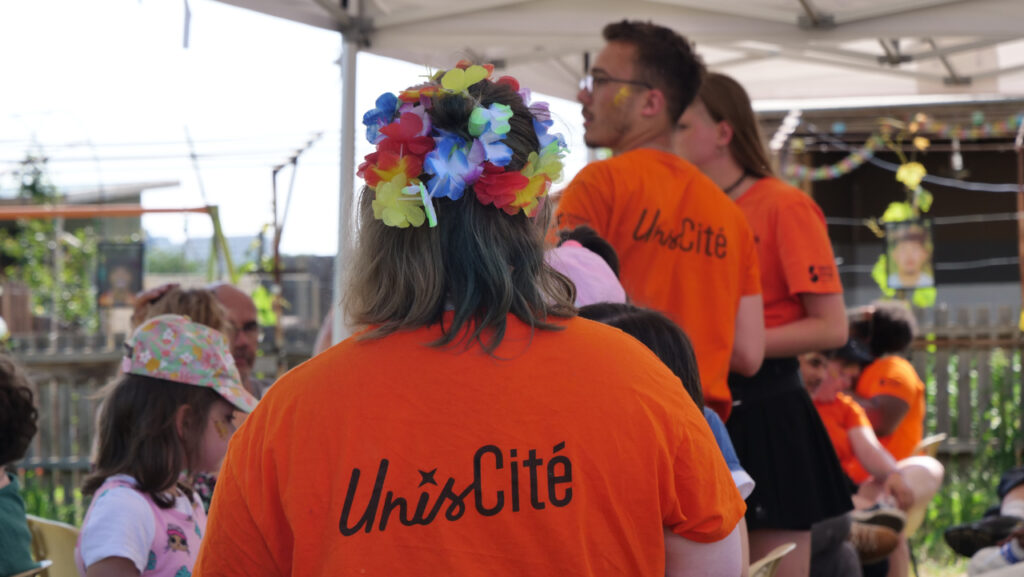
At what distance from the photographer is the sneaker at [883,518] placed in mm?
3584

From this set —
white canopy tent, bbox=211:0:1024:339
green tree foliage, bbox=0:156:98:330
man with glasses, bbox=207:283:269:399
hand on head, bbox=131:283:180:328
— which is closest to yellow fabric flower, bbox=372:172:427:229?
hand on head, bbox=131:283:180:328

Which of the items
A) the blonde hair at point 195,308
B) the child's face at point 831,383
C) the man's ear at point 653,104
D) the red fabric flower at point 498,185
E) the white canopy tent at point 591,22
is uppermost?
the white canopy tent at point 591,22

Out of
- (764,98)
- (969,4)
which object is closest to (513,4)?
(969,4)

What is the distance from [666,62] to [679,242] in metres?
0.47

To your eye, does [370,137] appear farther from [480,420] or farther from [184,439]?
[184,439]

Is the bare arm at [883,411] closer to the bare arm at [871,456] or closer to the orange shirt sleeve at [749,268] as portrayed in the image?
the bare arm at [871,456]

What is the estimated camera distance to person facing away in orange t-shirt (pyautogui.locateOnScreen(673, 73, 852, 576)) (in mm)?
2529

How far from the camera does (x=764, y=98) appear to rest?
18.4 feet

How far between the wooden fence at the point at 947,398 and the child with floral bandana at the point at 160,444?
599 cm

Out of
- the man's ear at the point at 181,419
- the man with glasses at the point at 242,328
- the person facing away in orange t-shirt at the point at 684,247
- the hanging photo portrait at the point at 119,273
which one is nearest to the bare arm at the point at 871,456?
the person facing away in orange t-shirt at the point at 684,247

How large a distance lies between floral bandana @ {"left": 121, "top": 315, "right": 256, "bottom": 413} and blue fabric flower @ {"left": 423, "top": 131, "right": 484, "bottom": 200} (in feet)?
3.65

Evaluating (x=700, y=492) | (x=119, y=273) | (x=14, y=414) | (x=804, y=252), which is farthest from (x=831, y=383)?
(x=119, y=273)

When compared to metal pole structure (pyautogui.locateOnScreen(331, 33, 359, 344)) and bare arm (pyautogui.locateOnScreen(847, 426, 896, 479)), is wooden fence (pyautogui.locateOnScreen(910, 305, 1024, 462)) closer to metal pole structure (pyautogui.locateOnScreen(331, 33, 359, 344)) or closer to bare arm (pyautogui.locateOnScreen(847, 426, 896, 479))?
bare arm (pyautogui.locateOnScreen(847, 426, 896, 479))

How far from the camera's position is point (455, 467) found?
3.75 ft
